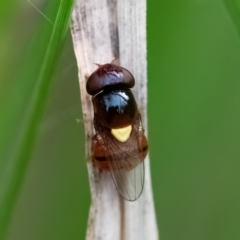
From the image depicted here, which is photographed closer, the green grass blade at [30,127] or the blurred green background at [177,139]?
the green grass blade at [30,127]

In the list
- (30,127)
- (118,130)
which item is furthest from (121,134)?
(30,127)

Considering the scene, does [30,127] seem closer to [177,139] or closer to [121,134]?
[121,134]

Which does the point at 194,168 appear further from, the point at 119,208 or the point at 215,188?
the point at 119,208

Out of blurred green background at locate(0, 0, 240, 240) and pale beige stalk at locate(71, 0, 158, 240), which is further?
blurred green background at locate(0, 0, 240, 240)

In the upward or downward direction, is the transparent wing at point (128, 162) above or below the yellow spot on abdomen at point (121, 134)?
below

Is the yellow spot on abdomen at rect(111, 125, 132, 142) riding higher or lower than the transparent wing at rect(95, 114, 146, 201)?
higher
